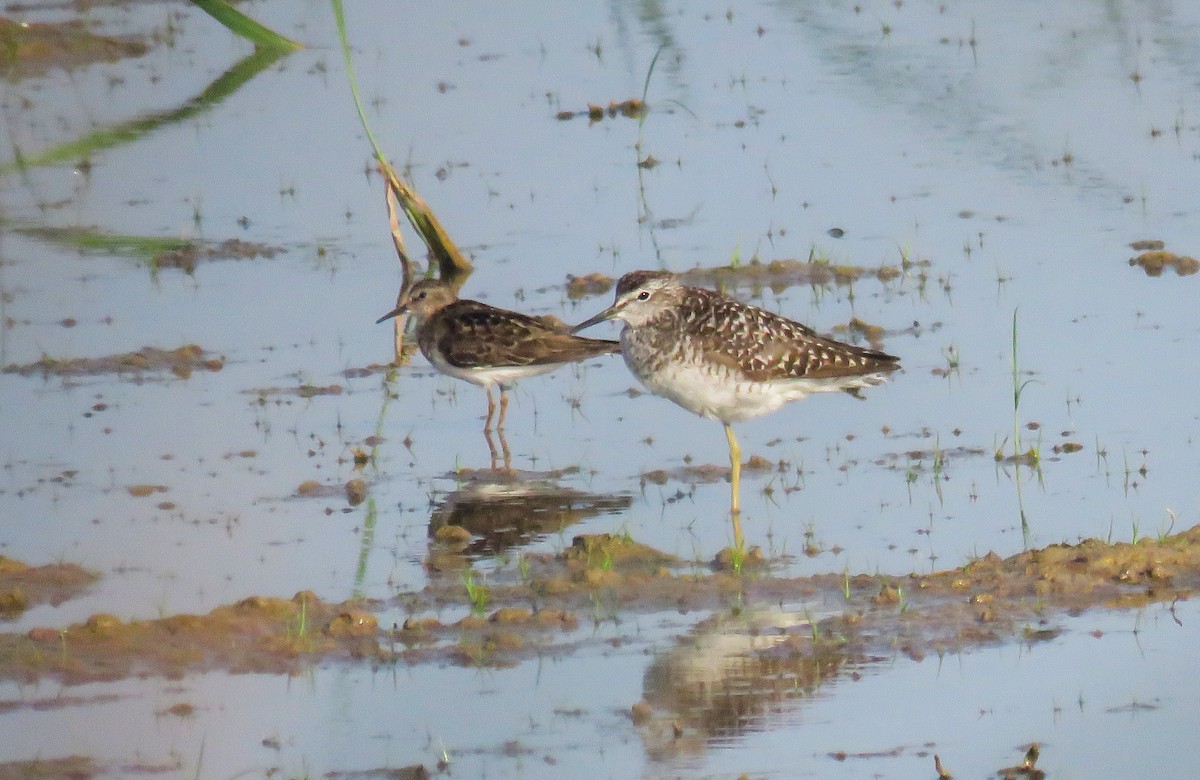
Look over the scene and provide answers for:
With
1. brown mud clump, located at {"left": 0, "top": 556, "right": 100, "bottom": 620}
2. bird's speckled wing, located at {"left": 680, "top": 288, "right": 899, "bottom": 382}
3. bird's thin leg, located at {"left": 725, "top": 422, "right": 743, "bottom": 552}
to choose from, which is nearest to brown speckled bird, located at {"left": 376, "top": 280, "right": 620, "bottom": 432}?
bird's speckled wing, located at {"left": 680, "top": 288, "right": 899, "bottom": 382}

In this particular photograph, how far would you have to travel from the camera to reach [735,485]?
1021 centimetres

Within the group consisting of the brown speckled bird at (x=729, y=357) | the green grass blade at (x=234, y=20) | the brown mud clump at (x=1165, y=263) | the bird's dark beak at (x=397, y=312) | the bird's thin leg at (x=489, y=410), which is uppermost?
the green grass blade at (x=234, y=20)

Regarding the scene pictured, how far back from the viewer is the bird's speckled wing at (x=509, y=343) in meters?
12.1

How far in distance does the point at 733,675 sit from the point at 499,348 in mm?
4602

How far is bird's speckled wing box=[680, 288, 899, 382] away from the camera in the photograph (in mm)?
10453

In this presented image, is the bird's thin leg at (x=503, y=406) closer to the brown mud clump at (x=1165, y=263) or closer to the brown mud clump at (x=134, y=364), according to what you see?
the brown mud clump at (x=134, y=364)

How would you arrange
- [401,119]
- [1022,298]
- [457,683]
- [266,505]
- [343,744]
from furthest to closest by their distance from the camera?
[401,119], [1022,298], [266,505], [457,683], [343,744]

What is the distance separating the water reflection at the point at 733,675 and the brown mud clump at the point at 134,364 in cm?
556

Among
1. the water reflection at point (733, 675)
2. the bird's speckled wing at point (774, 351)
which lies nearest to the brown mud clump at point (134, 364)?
the bird's speckled wing at point (774, 351)

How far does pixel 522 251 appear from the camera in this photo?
15.2 meters

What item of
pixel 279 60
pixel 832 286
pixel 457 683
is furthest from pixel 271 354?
pixel 279 60

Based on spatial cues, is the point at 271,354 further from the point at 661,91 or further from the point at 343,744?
the point at 661,91

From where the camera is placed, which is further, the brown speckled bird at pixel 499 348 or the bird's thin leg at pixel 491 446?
the brown speckled bird at pixel 499 348

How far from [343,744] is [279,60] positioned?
16.2m
